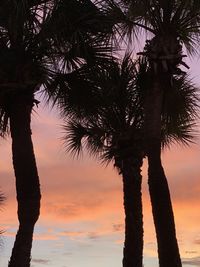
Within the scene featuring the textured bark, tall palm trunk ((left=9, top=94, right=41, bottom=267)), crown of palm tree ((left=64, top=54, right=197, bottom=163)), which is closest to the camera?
the textured bark

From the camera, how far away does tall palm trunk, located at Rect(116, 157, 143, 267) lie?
18531 millimetres

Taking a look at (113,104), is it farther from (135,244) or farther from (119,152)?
(135,244)

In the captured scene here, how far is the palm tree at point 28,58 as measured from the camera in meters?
14.5

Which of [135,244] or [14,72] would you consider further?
[135,244]

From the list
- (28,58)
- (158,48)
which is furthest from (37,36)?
(158,48)

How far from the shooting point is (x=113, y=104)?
64.0 ft

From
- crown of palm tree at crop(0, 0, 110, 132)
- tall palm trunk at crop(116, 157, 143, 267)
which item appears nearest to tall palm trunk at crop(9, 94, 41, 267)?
crown of palm tree at crop(0, 0, 110, 132)

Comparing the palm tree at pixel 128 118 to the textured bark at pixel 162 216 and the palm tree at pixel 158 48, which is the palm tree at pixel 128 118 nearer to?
the palm tree at pixel 158 48

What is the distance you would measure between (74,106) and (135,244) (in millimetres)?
4605

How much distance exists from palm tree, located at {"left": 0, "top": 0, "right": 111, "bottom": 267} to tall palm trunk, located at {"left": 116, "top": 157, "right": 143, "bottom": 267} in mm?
4683

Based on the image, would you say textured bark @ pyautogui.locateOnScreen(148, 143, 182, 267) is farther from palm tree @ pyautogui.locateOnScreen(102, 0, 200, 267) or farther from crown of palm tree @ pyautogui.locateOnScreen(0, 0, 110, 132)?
crown of palm tree @ pyautogui.locateOnScreen(0, 0, 110, 132)

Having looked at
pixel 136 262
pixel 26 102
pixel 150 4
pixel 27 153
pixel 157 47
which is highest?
pixel 150 4

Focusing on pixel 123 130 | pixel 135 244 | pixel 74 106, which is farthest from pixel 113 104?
pixel 135 244

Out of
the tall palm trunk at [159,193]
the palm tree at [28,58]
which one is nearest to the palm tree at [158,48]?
the tall palm trunk at [159,193]
